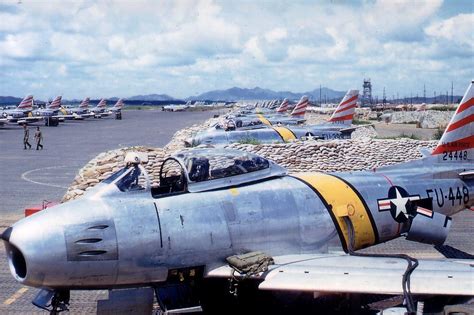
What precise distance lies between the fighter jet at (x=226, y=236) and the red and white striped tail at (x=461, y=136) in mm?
2639

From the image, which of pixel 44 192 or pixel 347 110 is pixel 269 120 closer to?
pixel 347 110

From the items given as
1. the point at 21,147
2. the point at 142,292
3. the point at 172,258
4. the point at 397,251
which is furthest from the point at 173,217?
the point at 21,147

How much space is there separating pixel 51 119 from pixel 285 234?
73.2 metres

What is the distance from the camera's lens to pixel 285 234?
927 cm

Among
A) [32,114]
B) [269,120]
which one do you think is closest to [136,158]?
[269,120]

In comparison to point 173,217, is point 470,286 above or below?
below

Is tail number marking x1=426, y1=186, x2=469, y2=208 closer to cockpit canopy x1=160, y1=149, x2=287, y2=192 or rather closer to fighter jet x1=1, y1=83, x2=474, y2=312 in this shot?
fighter jet x1=1, y1=83, x2=474, y2=312

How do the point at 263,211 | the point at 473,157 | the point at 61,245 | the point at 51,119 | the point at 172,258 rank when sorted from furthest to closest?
the point at 51,119 → the point at 473,157 → the point at 263,211 → the point at 172,258 → the point at 61,245

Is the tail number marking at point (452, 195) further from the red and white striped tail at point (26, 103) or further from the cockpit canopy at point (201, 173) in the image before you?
the red and white striped tail at point (26, 103)

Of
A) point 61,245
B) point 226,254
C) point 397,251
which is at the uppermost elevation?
point 61,245

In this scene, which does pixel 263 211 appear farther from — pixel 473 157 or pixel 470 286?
pixel 473 157

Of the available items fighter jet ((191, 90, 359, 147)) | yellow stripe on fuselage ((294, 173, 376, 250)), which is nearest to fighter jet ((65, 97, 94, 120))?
fighter jet ((191, 90, 359, 147))

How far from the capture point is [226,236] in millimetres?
8703

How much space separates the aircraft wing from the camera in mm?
7734
